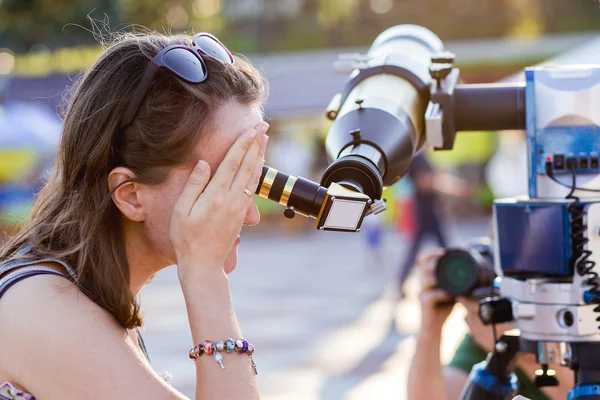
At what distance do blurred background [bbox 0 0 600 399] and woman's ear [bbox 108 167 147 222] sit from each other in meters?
0.49

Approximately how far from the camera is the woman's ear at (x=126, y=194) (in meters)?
1.72

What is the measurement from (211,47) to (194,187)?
13.7 inches

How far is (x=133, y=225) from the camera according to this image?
5.97ft

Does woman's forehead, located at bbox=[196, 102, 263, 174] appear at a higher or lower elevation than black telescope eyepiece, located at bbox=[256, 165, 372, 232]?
higher

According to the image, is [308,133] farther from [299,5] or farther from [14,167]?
[299,5]

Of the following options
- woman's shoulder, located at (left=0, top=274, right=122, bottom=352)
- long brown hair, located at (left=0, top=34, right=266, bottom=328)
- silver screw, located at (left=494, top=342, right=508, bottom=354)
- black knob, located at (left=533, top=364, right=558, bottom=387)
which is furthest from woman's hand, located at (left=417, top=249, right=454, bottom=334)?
woman's shoulder, located at (left=0, top=274, right=122, bottom=352)

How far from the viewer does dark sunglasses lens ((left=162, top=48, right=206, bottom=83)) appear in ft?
5.53

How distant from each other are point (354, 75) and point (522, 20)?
112ft

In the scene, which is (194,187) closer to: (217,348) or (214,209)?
(214,209)

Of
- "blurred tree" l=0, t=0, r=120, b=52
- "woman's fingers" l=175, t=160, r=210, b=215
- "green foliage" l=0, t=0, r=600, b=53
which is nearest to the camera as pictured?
"woman's fingers" l=175, t=160, r=210, b=215

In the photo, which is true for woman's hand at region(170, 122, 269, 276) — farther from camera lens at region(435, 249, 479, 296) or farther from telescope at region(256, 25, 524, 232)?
camera lens at region(435, 249, 479, 296)

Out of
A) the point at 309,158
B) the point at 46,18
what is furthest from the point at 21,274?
the point at 46,18

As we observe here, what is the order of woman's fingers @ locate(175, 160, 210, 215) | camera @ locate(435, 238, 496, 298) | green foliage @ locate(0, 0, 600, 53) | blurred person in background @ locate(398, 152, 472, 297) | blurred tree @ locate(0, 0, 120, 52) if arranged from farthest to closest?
green foliage @ locate(0, 0, 600, 53) → blurred tree @ locate(0, 0, 120, 52) → blurred person in background @ locate(398, 152, 472, 297) → camera @ locate(435, 238, 496, 298) → woman's fingers @ locate(175, 160, 210, 215)

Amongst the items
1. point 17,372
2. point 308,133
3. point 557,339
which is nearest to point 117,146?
point 17,372
